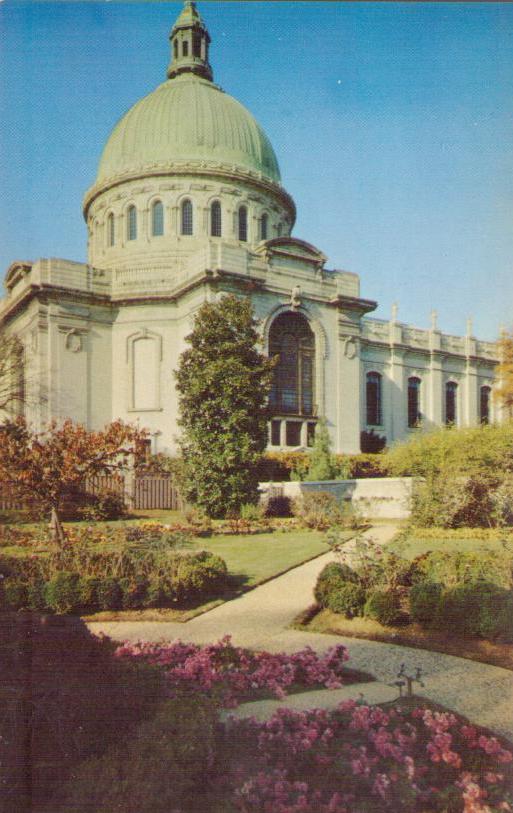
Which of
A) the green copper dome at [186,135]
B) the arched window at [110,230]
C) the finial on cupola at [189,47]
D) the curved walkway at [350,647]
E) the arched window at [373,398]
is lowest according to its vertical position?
the curved walkway at [350,647]

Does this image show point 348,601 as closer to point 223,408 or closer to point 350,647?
point 350,647

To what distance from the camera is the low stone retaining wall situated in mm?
21250

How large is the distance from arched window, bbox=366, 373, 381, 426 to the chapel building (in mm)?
104

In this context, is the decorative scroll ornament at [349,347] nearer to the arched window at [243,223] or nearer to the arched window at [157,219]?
the arched window at [243,223]

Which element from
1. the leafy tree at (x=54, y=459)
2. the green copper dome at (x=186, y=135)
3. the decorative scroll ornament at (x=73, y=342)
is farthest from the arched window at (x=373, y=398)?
the leafy tree at (x=54, y=459)

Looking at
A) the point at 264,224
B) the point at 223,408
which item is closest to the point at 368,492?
the point at 223,408

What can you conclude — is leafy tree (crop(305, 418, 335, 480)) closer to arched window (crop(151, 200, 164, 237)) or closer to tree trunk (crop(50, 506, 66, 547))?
tree trunk (crop(50, 506, 66, 547))

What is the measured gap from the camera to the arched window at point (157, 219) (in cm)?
3859

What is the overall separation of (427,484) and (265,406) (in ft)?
25.1

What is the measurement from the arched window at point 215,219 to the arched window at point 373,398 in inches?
561

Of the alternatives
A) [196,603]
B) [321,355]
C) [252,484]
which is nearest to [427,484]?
[252,484]

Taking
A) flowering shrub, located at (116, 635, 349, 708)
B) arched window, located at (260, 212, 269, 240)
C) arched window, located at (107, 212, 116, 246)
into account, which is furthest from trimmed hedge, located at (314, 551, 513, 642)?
arched window, located at (107, 212, 116, 246)

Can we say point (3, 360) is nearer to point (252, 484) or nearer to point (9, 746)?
point (252, 484)

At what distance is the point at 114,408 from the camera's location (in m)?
34.0
